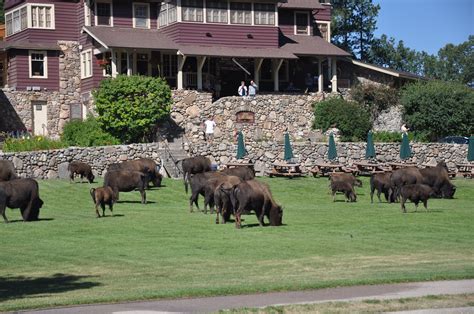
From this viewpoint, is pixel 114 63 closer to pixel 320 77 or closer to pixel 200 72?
pixel 200 72

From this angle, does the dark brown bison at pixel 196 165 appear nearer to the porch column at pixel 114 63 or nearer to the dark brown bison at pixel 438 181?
the dark brown bison at pixel 438 181

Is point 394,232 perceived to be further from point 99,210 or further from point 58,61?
point 58,61

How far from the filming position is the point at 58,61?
6191 cm

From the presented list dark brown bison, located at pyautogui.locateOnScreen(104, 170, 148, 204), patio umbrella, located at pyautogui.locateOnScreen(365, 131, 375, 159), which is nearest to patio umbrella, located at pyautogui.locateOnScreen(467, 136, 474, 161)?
patio umbrella, located at pyautogui.locateOnScreen(365, 131, 375, 159)

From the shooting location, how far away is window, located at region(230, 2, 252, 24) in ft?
202

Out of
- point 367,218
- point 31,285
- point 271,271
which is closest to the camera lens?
point 31,285

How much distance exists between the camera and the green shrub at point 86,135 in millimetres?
52188

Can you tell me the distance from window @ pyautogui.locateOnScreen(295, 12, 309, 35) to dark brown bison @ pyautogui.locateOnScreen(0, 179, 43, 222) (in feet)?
125

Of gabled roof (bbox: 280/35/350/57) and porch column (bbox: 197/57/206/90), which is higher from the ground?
gabled roof (bbox: 280/35/350/57)

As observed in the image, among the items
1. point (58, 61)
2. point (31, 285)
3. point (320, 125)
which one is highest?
point (58, 61)

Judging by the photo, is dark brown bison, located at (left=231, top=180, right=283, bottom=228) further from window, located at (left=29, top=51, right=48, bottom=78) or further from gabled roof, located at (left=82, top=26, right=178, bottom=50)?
window, located at (left=29, top=51, right=48, bottom=78)

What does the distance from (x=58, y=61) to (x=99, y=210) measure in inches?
1092

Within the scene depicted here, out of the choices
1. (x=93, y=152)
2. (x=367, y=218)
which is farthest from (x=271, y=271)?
(x=93, y=152)

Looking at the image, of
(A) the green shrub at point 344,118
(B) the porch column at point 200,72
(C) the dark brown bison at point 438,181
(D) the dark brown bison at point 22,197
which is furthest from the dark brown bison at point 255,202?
(B) the porch column at point 200,72
